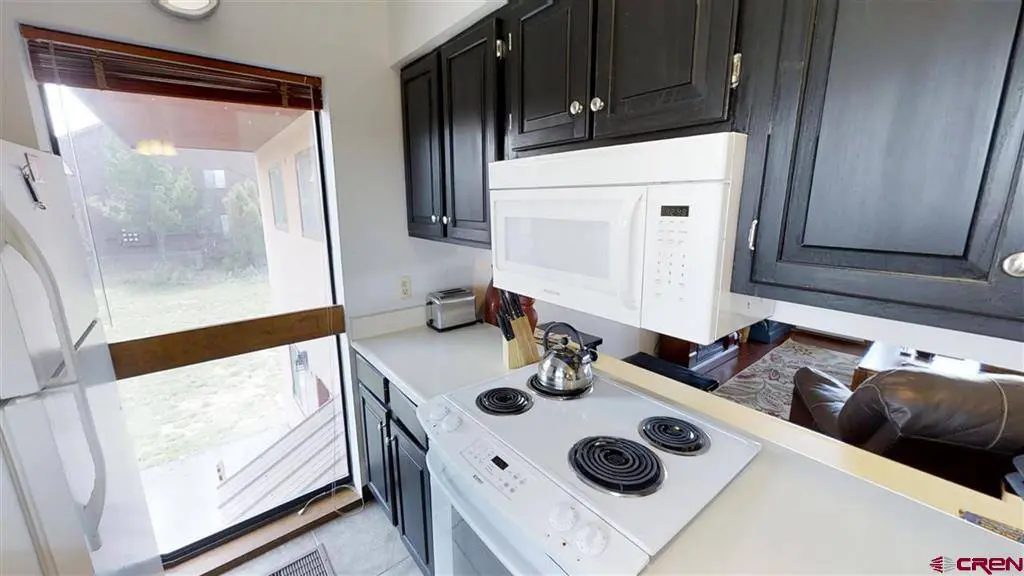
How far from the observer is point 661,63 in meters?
0.92

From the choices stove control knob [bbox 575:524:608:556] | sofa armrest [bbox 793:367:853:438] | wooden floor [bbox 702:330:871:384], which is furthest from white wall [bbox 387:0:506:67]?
wooden floor [bbox 702:330:871:384]

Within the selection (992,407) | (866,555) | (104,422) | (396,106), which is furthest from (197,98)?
(992,407)

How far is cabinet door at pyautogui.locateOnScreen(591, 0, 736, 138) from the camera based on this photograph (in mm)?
821

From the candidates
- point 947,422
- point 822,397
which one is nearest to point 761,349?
point 822,397

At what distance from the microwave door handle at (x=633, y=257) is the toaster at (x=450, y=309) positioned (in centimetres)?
121

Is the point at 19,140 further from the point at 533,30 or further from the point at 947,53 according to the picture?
the point at 947,53

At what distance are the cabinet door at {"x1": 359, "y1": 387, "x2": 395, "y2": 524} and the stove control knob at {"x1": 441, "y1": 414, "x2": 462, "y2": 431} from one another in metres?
0.61

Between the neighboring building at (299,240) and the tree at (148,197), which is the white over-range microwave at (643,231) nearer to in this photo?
the neighboring building at (299,240)

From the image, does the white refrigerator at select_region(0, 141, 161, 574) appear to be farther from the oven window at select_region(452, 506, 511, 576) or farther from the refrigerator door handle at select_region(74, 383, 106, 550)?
the oven window at select_region(452, 506, 511, 576)

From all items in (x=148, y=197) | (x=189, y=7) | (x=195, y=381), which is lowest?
(x=195, y=381)

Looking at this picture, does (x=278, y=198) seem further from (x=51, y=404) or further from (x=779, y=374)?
(x=779, y=374)

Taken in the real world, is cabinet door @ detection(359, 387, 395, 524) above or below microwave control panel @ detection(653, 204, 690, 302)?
below

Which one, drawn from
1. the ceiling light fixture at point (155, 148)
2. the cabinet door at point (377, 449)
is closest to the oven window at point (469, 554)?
the cabinet door at point (377, 449)
